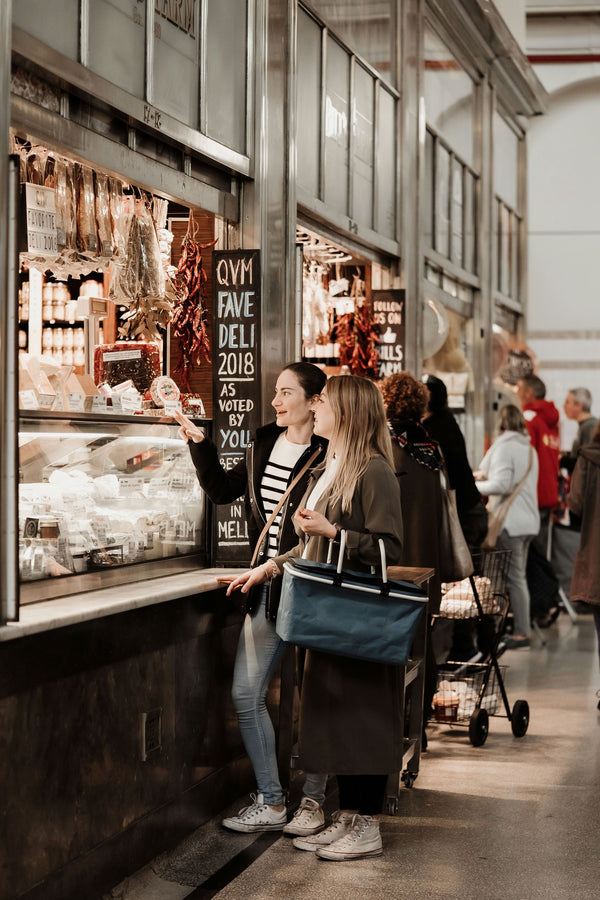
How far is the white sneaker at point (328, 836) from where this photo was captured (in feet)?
15.9

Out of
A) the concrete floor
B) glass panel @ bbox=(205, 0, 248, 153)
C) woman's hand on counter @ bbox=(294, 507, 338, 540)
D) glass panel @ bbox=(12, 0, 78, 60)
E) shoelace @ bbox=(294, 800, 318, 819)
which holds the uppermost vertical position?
glass panel @ bbox=(205, 0, 248, 153)

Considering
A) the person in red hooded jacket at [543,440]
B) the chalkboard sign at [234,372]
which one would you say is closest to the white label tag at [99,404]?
the chalkboard sign at [234,372]

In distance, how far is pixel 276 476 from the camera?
5156 millimetres

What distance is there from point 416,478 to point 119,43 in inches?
106

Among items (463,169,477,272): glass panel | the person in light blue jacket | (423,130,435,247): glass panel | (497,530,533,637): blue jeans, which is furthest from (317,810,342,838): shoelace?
(463,169,477,272): glass panel

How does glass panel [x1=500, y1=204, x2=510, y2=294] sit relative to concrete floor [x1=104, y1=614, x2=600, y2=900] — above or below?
above

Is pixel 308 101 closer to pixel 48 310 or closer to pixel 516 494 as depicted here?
pixel 48 310

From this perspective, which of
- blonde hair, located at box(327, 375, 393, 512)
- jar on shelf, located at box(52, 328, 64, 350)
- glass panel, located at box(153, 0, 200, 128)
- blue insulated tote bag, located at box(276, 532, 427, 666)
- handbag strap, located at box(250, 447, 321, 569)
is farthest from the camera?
jar on shelf, located at box(52, 328, 64, 350)

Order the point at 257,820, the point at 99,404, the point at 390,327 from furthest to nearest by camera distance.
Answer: the point at 390,327
the point at 257,820
the point at 99,404

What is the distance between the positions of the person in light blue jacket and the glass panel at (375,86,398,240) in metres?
2.07

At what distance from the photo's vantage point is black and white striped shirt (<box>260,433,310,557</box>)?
5.12 meters

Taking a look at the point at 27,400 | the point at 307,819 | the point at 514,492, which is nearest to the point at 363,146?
the point at 514,492

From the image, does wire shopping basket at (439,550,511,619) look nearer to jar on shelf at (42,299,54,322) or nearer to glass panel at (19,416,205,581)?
glass panel at (19,416,205,581)

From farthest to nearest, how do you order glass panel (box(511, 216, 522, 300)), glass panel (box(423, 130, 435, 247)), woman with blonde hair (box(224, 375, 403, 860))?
1. glass panel (box(511, 216, 522, 300))
2. glass panel (box(423, 130, 435, 247))
3. woman with blonde hair (box(224, 375, 403, 860))
